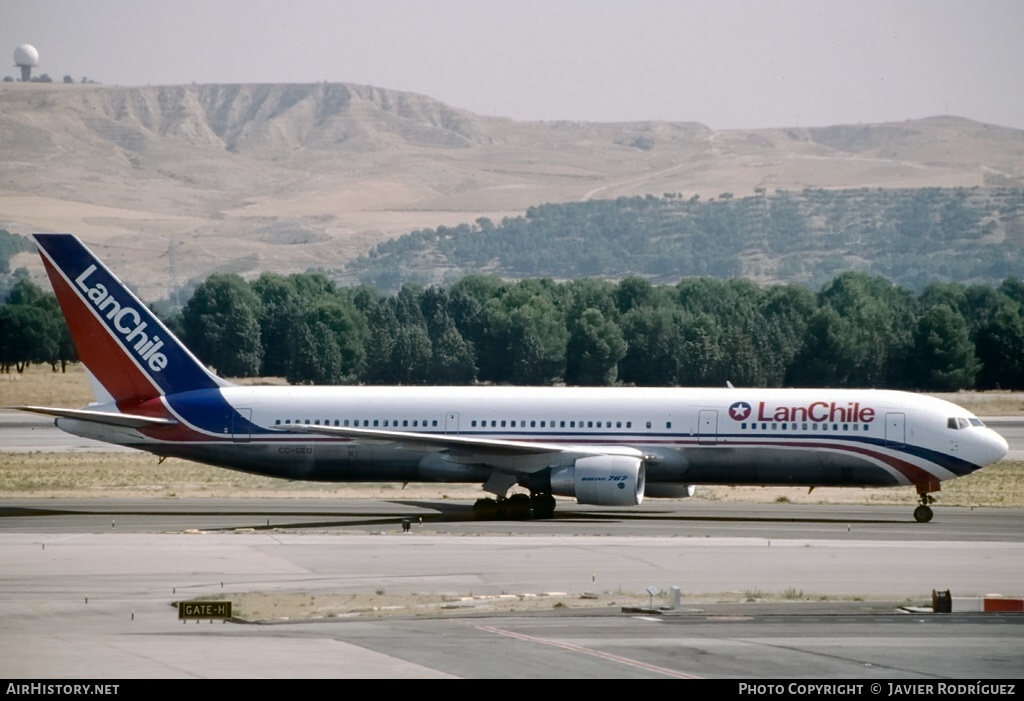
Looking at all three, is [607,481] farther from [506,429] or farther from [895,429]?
[895,429]

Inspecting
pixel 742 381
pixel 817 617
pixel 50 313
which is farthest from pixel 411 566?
pixel 50 313

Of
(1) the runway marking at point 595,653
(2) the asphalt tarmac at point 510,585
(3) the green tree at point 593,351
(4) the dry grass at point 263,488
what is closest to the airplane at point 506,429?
(2) the asphalt tarmac at point 510,585

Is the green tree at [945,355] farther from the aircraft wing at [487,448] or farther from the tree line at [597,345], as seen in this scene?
the aircraft wing at [487,448]

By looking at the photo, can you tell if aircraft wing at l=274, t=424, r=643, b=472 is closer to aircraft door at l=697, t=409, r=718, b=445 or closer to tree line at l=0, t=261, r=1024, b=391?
aircraft door at l=697, t=409, r=718, b=445

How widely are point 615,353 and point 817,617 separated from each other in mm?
110883

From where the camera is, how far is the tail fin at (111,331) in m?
52.7

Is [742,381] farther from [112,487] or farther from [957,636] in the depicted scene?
[957,636]

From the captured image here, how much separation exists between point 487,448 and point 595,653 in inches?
947

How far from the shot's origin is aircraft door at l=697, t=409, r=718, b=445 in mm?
50125

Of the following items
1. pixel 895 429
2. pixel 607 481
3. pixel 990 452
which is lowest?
pixel 607 481

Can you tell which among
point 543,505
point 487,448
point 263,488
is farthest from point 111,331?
point 543,505

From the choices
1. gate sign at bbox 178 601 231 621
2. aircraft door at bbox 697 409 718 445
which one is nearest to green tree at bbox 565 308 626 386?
aircraft door at bbox 697 409 718 445

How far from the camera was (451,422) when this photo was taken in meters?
51.8

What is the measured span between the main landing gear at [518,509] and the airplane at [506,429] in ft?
0.21
